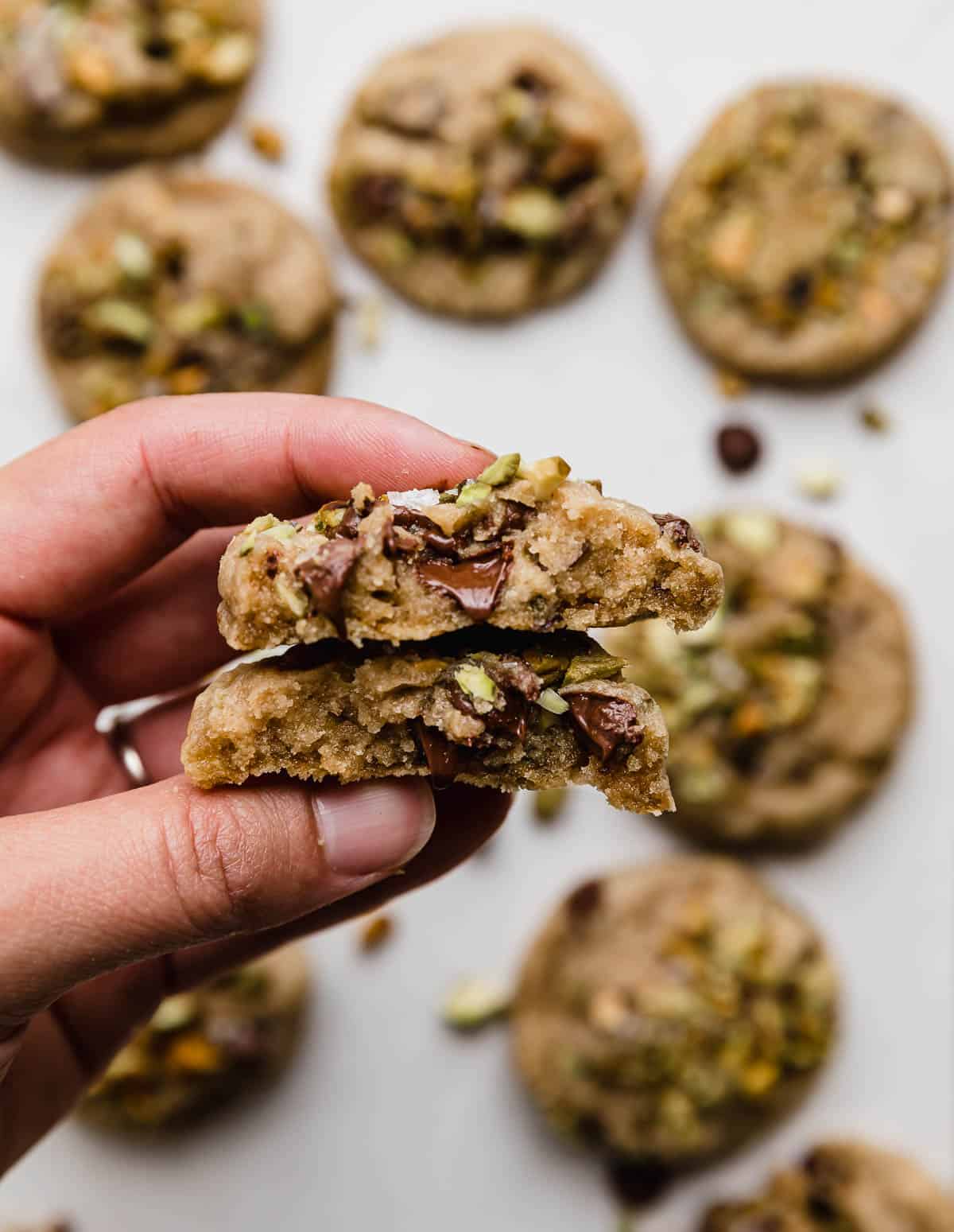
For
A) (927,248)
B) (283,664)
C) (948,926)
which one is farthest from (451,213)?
(948,926)

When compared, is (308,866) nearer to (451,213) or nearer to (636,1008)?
(636,1008)

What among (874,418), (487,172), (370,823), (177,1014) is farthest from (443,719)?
(874,418)

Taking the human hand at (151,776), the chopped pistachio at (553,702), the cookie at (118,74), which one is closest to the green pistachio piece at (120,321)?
the cookie at (118,74)

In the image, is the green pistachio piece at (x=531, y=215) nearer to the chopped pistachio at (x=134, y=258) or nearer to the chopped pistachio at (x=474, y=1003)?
the chopped pistachio at (x=134, y=258)

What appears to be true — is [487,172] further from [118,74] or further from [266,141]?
[118,74]

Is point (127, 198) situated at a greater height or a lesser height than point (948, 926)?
greater

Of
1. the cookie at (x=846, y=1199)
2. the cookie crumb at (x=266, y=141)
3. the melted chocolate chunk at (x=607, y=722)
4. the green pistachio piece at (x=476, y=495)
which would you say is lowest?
the cookie at (x=846, y=1199)
